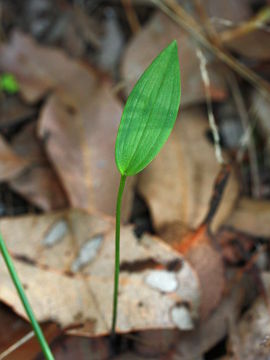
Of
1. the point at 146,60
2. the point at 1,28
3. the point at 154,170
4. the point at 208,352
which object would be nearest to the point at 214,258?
the point at 208,352

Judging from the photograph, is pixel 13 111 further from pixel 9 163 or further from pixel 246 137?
pixel 246 137

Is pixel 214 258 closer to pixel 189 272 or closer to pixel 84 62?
pixel 189 272

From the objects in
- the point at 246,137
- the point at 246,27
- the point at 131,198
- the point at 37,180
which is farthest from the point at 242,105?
the point at 37,180

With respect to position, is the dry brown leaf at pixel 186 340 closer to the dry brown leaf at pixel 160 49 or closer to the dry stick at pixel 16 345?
the dry stick at pixel 16 345

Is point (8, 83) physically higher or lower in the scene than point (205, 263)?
higher

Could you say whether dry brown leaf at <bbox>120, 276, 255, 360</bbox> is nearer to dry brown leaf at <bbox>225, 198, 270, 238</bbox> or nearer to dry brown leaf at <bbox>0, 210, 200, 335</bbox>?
dry brown leaf at <bbox>0, 210, 200, 335</bbox>

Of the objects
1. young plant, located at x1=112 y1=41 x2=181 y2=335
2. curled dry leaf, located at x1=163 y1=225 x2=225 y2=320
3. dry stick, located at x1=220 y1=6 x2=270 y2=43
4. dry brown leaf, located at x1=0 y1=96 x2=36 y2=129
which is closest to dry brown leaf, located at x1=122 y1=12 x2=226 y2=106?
dry stick, located at x1=220 y1=6 x2=270 y2=43
